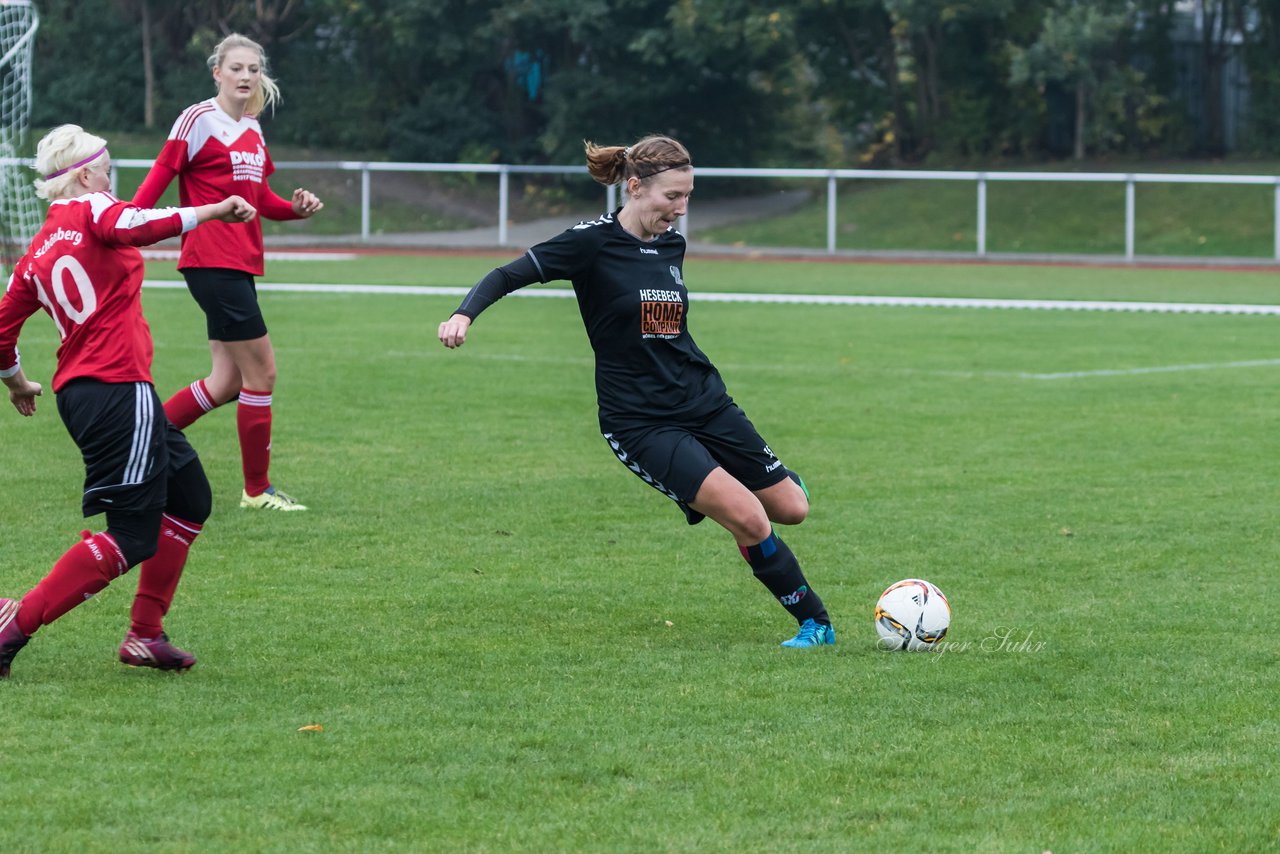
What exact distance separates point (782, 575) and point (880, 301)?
53.5ft

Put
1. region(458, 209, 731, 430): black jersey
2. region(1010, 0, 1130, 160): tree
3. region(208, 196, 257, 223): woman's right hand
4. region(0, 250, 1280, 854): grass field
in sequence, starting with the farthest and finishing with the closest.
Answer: region(1010, 0, 1130, 160): tree, region(458, 209, 731, 430): black jersey, region(208, 196, 257, 223): woman's right hand, region(0, 250, 1280, 854): grass field

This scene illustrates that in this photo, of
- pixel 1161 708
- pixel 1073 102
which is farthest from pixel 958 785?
pixel 1073 102

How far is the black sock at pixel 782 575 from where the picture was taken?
19.6ft

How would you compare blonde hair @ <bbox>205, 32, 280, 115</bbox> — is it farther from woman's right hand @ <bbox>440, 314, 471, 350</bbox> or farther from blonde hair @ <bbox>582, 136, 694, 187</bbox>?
woman's right hand @ <bbox>440, 314, 471, 350</bbox>

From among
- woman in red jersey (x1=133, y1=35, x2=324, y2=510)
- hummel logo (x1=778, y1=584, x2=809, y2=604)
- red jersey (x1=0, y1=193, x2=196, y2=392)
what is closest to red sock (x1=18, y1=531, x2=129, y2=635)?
red jersey (x1=0, y1=193, x2=196, y2=392)

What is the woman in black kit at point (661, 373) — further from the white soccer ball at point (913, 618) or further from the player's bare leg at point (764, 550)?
the white soccer ball at point (913, 618)

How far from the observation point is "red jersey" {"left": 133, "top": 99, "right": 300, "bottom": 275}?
8.20 meters

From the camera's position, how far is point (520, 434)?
1123 cm

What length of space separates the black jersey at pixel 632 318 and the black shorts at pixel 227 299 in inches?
111

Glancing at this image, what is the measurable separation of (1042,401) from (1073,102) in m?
27.4

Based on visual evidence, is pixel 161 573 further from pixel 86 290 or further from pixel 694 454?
pixel 694 454

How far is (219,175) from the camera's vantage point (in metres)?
8.33

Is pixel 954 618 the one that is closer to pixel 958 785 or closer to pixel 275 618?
pixel 958 785

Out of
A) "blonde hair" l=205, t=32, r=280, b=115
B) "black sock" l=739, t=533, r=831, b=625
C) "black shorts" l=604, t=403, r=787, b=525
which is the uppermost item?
"blonde hair" l=205, t=32, r=280, b=115
